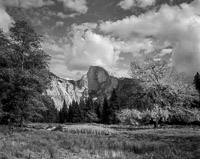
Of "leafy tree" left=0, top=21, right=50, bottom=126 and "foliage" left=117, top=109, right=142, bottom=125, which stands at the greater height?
"leafy tree" left=0, top=21, right=50, bottom=126

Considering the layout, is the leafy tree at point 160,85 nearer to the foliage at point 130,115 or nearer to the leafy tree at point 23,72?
the foliage at point 130,115

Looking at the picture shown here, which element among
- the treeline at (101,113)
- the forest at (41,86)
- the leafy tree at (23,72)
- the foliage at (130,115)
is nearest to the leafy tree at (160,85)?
the forest at (41,86)

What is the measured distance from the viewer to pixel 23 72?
590 inches

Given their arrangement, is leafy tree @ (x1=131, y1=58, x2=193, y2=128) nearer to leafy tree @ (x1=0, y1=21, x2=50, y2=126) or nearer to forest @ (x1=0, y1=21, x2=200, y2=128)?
forest @ (x1=0, y1=21, x2=200, y2=128)

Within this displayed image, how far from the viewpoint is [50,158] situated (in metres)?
6.01

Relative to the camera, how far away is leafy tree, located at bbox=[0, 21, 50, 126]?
15156 mm

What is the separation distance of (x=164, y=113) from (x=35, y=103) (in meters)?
13.6

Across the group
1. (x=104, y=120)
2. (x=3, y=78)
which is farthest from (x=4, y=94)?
(x=104, y=120)

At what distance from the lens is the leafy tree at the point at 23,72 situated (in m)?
15.2

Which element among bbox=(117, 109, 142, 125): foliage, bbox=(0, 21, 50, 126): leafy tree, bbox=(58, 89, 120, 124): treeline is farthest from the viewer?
bbox=(58, 89, 120, 124): treeline

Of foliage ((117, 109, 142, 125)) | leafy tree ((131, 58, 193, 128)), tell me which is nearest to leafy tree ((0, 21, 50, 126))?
foliage ((117, 109, 142, 125))

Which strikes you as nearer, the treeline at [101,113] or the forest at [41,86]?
the forest at [41,86]

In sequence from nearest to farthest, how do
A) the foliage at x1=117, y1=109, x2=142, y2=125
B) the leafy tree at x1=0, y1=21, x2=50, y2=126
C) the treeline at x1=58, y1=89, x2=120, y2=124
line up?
the leafy tree at x1=0, y1=21, x2=50, y2=126 < the foliage at x1=117, y1=109, x2=142, y2=125 < the treeline at x1=58, y1=89, x2=120, y2=124

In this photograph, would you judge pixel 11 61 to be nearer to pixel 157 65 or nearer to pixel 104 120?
pixel 157 65
